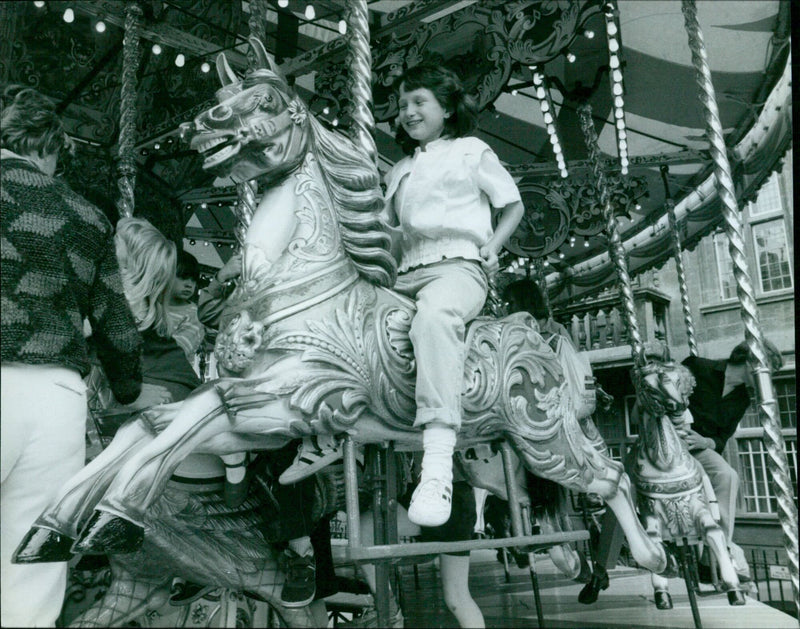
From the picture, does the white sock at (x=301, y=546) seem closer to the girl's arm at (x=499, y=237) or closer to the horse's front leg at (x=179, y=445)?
the horse's front leg at (x=179, y=445)

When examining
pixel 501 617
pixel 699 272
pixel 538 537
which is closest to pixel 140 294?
pixel 538 537

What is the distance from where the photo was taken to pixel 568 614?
12.5 ft

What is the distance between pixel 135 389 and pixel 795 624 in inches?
131

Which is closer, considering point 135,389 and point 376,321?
point 135,389

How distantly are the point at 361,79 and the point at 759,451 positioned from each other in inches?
344

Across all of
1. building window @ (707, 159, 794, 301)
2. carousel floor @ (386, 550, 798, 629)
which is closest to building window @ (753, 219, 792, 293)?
building window @ (707, 159, 794, 301)

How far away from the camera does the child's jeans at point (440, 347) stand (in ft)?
7.51

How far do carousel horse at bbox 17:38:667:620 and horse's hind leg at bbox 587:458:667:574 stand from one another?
1.57 ft

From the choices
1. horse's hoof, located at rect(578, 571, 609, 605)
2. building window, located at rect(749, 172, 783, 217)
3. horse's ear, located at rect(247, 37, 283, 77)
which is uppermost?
building window, located at rect(749, 172, 783, 217)

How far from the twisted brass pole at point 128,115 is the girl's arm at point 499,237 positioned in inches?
87.1

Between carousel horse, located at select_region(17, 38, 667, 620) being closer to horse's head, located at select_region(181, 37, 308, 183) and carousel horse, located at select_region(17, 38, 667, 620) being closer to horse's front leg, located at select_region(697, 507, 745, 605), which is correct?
horse's head, located at select_region(181, 37, 308, 183)

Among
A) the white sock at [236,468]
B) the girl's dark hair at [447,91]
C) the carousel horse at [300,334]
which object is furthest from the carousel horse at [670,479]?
the white sock at [236,468]

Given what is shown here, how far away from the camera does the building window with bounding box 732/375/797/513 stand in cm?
830

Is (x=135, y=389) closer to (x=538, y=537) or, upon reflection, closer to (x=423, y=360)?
(x=423, y=360)
